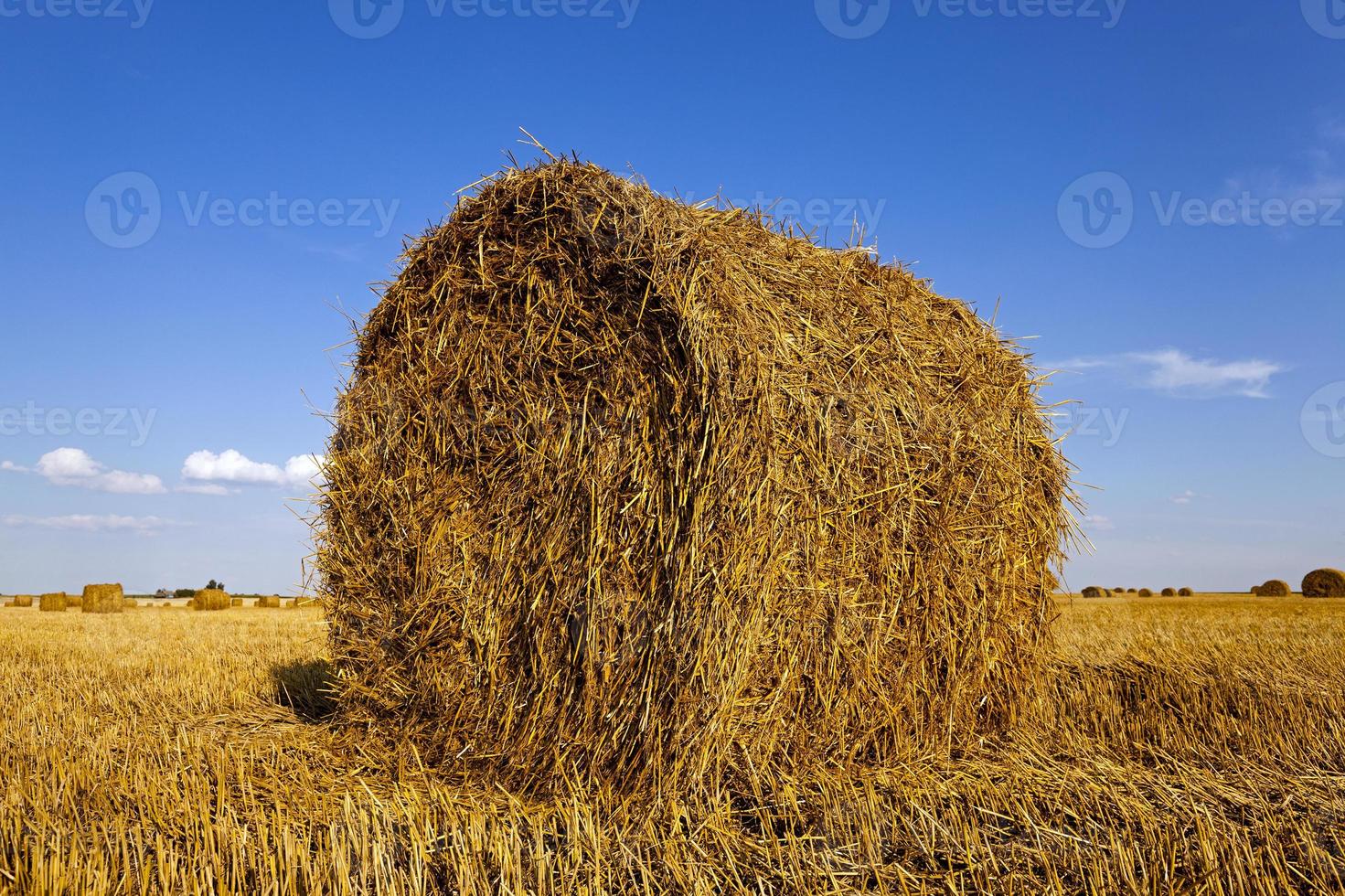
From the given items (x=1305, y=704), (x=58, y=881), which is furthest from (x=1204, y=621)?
(x=58, y=881)

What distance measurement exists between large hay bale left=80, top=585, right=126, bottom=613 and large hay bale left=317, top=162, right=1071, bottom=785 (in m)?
18.7

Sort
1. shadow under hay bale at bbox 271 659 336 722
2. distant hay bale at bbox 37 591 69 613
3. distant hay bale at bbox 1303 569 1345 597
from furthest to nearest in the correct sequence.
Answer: distant hay bale at bbox 37 591 69 613 < distant hay bale at bbox 1303 569 1345 597 < shadow under hay bale at bbox 271 659 336 722

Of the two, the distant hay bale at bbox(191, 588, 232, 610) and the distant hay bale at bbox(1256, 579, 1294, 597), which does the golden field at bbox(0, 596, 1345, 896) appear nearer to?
the distant hay bale at bbox(191, 588, 232, 610)

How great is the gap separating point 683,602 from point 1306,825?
2657 millimetres

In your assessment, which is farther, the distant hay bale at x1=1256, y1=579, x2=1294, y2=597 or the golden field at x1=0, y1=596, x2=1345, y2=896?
the distant hay bale at x1=1256, y1=579, x2=1294, y2=597

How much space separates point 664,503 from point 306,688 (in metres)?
4.23

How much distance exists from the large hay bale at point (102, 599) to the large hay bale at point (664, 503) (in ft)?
61.3

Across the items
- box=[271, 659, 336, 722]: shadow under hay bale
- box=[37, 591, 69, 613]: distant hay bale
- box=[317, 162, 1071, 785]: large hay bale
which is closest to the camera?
box=[317, 162, 1071, 785]: large hay bale

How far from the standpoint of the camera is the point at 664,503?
12.0 feet

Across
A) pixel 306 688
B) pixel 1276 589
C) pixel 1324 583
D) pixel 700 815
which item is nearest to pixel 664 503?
pixel 700 815

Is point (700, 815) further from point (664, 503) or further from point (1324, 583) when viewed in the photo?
point (1324, 583)

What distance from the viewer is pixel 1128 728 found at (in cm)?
557

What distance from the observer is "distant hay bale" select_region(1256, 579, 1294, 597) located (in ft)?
79.5

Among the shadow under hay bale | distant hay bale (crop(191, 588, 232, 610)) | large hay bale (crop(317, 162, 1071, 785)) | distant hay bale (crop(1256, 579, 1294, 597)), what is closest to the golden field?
the shadow under hay bale
